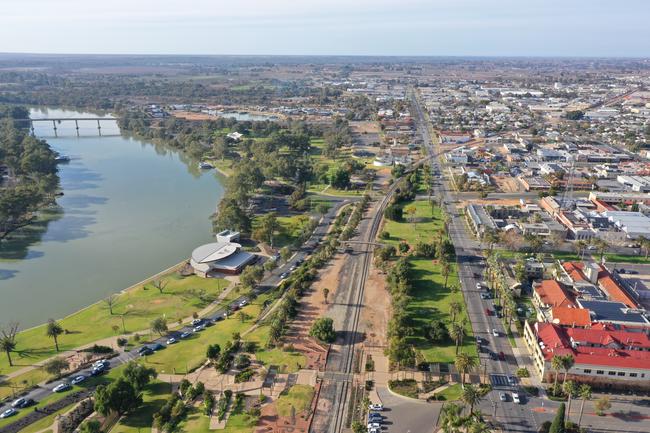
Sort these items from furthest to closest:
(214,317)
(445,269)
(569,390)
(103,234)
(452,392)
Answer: (103,234)
(445,269)
(214,317)
(452,392)
(569,390)

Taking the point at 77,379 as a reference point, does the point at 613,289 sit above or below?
above

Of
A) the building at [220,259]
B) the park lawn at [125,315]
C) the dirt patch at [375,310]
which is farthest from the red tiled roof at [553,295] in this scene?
the park lawn at [125,315]

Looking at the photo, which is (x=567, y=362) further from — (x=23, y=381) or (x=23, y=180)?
(x=23, y=180)

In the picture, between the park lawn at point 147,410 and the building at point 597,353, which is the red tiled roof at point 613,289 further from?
the park lawn at point 147,410

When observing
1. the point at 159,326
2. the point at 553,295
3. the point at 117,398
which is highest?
the point at 553,295

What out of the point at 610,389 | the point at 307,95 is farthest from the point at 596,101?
the point at 610,389

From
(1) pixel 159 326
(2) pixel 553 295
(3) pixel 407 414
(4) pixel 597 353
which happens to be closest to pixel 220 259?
(1) pixel 159 326

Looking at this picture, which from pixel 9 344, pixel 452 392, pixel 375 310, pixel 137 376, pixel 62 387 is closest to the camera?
pixel 137 376
